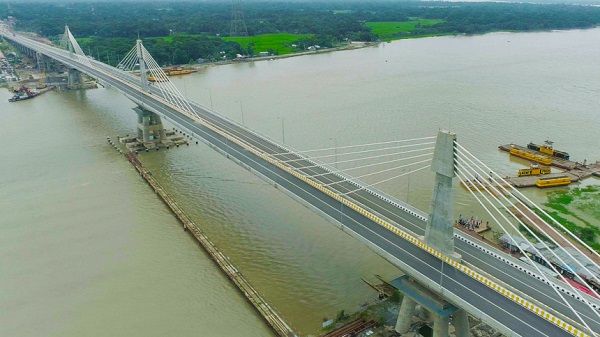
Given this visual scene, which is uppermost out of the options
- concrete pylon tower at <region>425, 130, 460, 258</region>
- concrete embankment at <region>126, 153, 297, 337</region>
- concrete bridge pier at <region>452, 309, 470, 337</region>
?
concrete pylon tower at <region>425, 130, 460, 258</region>

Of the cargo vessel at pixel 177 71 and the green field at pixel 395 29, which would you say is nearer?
the cargo vessel at pixel 177 71

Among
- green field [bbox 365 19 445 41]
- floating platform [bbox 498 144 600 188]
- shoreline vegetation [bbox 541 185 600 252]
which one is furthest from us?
green field [bbox 365 19 445 41]

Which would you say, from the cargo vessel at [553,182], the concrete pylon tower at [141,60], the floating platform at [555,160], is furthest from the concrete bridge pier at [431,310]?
the concrete pylon tower at [141,60]

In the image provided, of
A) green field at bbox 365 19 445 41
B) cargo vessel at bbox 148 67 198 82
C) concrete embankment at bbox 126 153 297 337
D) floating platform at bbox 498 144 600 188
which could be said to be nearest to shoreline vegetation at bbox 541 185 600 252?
floating platform at bbox 498 144 600 188

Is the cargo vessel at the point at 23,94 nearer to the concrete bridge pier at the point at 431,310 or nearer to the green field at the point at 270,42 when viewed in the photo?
the green field at the point at 270,42

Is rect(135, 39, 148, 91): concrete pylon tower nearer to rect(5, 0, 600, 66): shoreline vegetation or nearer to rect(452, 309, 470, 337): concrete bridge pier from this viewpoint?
rect(452, 309, 470, 337): concrete bridge pier

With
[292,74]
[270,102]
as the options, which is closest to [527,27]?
[292,74]

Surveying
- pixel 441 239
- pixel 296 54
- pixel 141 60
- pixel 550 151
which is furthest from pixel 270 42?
pixel 441 239
